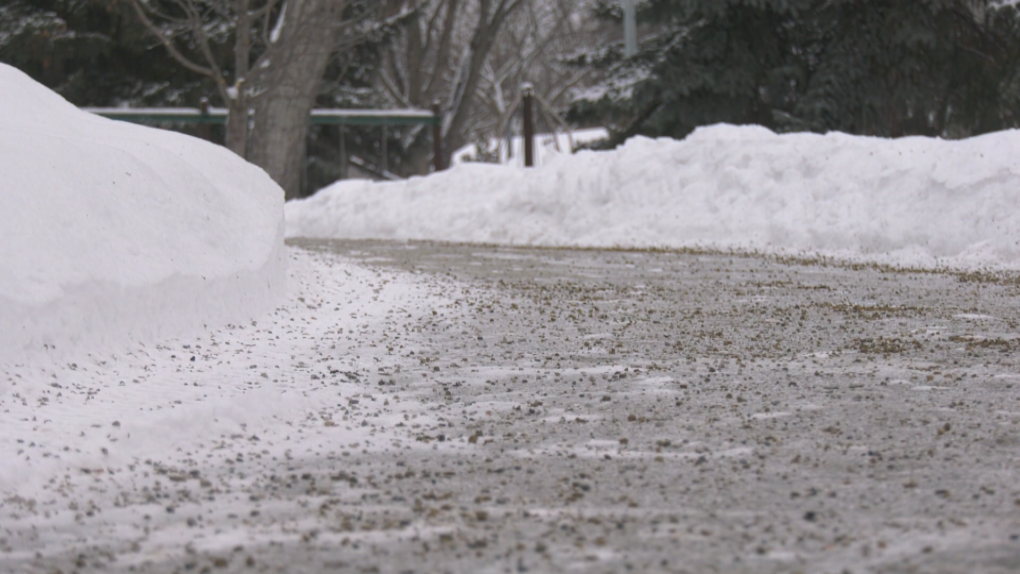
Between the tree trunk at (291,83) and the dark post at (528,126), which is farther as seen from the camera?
the dark post at (528,126)

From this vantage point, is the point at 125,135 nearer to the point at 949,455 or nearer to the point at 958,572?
the point at 949,455

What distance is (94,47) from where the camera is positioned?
874 inches

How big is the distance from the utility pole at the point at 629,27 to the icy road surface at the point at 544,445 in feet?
38.4

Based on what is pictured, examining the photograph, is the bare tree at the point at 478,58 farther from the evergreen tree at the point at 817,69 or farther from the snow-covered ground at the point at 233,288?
the snow-covered ground at the point at 233,288

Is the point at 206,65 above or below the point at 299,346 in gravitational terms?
above

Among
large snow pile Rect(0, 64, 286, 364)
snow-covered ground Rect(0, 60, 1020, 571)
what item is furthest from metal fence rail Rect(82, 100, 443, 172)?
large snow pile Rect(0, 64, 286, 364)

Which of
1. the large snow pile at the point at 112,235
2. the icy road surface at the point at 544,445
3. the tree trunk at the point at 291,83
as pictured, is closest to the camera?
the icy road surface at the point at 544,445

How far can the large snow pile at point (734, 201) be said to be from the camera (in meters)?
11.8

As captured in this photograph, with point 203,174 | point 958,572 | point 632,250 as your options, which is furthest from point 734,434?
point 632,250

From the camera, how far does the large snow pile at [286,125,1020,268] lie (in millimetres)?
11758

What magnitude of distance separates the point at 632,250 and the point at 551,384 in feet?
24.1

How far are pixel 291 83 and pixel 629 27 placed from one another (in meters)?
5.81

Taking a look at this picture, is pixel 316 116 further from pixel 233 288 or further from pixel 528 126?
pixel 233 288

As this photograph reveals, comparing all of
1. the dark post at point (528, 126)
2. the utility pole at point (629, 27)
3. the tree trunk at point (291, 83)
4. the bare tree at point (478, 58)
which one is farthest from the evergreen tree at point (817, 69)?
the bare tree at point (478, 58)
